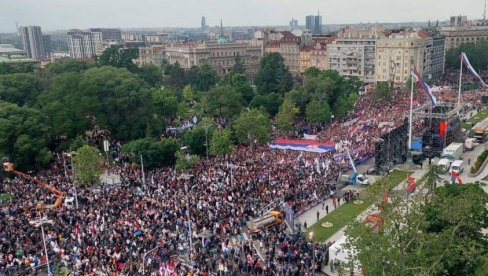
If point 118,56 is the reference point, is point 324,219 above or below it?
below

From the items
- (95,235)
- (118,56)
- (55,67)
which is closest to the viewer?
(95,235)

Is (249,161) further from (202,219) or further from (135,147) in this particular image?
(202,219)

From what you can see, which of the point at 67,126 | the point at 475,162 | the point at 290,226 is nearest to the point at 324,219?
the point at 290,226

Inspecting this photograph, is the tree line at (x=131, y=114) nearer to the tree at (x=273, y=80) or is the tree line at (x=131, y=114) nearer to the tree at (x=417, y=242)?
the tree at (x=273, y=80)

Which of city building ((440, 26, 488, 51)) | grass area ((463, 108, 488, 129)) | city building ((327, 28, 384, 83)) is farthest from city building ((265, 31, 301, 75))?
grass area ((463, 108, 488, 129))

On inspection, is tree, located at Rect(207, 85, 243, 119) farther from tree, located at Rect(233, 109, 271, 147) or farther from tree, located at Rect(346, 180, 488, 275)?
tree, located at Rect(346, 180, 488, 275)

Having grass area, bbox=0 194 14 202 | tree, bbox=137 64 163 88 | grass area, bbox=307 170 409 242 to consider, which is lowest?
grass area, bbox=307 170 409 242
